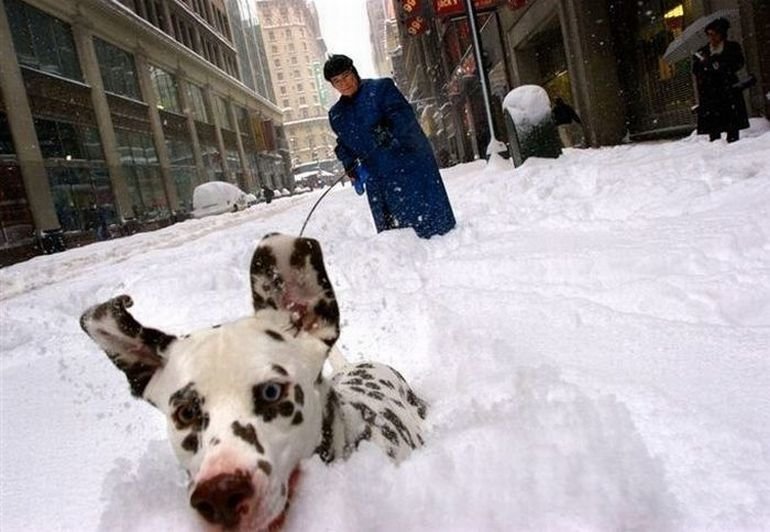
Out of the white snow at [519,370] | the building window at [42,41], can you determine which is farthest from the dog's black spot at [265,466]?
the building window at [42,41]

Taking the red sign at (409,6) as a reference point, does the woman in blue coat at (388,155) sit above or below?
below

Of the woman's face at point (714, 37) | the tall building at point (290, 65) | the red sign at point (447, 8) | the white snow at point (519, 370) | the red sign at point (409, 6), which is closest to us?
the white snow at point (519, 370)

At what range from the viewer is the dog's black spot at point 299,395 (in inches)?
69.2

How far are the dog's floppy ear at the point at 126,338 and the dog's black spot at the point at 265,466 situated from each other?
60 centimetres

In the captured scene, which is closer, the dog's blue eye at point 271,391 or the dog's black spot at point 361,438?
the dog's blue eye at point 271,391

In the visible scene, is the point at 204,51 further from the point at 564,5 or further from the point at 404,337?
the point at 404,337

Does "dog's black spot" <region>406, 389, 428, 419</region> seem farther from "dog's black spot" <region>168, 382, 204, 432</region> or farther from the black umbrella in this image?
the black umbrella

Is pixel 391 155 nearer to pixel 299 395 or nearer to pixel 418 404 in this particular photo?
pixel 418 404

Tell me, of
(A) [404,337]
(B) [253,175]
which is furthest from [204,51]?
(A) [404,337]

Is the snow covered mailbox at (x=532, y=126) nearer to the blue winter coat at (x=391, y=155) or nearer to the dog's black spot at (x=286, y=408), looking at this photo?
the blue winter coat at (x=391, y=155)

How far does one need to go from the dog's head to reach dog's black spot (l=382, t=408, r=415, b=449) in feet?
1.78

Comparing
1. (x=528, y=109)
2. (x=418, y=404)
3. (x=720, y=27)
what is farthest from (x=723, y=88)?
(x=418, y=404)

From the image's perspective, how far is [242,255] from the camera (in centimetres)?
738

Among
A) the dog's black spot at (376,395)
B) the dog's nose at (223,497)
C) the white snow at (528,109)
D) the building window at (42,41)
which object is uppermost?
the building window at (42,41)
